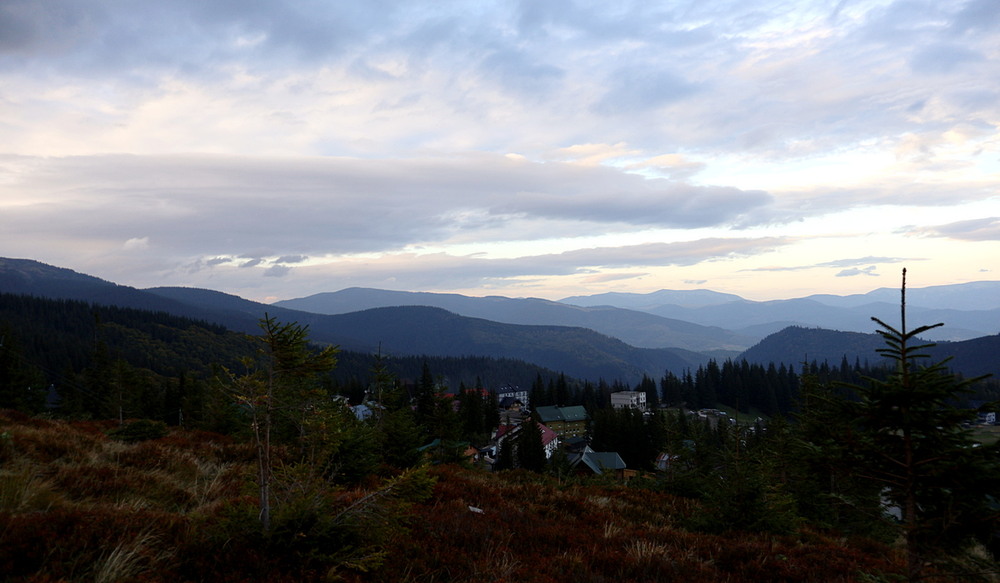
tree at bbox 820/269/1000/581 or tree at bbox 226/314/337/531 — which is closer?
tree at bbox 820/269/1000/581

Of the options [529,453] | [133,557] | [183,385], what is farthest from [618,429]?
[133,557]

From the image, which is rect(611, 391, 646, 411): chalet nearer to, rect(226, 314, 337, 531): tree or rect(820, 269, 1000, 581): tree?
rect(820, 269, 1000, 581): tree

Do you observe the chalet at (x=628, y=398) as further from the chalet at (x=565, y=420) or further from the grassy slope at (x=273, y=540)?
the grassy slope at (x=273, y=540)

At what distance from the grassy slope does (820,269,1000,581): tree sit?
93cm

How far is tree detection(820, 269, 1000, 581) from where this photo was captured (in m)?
4.73

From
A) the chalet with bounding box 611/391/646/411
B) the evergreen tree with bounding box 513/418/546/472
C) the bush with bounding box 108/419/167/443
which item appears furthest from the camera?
the chalet with bounding box 611/391/646/411

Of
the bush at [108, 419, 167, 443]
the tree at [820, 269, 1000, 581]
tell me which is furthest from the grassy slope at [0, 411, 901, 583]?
the bush at [108, 419, 167, 443]

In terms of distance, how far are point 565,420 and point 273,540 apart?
10437 centimetres

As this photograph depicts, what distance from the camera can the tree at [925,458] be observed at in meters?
4.73

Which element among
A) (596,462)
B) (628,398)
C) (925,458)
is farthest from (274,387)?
(628,398)

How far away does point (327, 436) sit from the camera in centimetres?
561

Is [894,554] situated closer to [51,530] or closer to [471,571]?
[471,571]

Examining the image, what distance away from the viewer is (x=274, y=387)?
5527mm

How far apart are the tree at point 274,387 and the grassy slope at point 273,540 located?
2.02 ft
